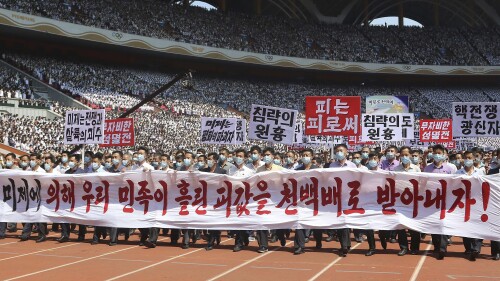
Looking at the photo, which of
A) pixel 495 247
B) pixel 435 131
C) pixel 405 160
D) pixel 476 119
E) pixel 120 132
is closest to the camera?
pixel 495 247

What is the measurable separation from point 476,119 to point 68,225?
28.1ft

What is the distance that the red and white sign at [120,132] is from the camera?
53.0ft

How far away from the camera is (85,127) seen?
14016 millimetres

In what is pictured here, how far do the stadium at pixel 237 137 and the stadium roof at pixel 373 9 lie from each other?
215 millimetres

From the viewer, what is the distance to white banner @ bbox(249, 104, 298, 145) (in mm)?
12188

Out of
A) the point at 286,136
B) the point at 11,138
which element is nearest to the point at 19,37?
the point at 11,138

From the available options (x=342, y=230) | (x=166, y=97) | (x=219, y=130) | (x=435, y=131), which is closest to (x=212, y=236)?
(x=342, y=230)

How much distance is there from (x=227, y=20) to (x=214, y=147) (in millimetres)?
25539

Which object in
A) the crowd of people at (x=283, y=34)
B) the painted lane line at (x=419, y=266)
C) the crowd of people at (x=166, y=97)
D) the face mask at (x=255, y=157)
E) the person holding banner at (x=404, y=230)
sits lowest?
the painted lane line at (x=419, y=266)

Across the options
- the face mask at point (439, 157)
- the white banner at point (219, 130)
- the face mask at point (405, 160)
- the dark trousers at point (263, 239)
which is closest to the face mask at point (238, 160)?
the dark trousers at point (263, 239)

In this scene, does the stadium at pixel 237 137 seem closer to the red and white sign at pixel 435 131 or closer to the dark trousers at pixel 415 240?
the dark trousers at pixel 415 240

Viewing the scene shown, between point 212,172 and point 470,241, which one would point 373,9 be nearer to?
point 212,172

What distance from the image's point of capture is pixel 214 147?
90.1 ft

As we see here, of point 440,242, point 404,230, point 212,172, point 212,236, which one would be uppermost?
point 212,172
